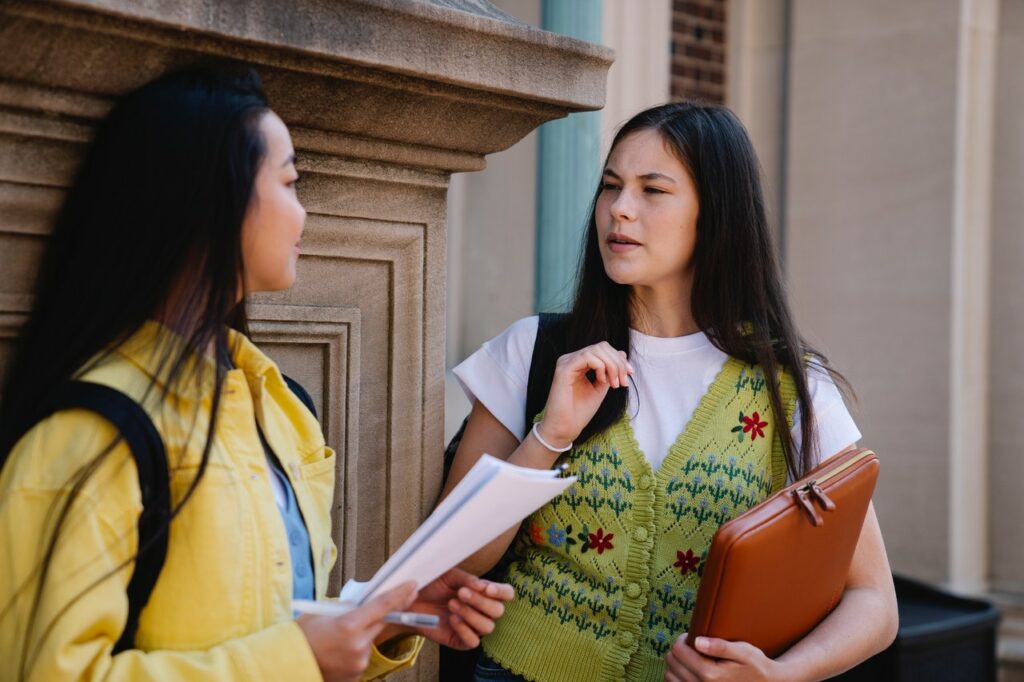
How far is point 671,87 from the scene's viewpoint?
615 centimetres

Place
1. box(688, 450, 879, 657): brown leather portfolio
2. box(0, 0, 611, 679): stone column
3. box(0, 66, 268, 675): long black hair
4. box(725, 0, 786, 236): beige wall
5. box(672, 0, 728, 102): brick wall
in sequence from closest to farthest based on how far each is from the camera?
box(0, 66, 268, 675): long black hair
box(0, 0, 611, 679): stone column
box(688, 450, 879, 657): brown leather portfolio
box(672, 0, 728, 102): brick wall
box(725, 0, 786, 236): beige wall

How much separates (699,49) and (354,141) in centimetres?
457

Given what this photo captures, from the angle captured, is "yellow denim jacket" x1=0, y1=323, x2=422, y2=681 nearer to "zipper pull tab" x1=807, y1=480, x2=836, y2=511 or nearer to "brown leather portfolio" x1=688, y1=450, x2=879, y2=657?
"brown leather portfolio" x1=688, y1=450, x2=879, y2=657

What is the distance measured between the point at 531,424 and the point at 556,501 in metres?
0.15

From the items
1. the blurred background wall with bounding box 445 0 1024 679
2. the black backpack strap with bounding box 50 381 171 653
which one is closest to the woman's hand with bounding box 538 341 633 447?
the black backpack strap with bounding box 50 381 171 653

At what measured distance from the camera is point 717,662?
197 centimetres

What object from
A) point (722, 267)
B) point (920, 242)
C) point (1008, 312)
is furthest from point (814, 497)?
point (1008, 312)

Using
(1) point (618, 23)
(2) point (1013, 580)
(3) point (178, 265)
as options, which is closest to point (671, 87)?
A: (1) point (618, 23)

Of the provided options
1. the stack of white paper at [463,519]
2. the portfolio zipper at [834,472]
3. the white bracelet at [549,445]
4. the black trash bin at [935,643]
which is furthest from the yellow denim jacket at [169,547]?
the black trash bin at [935,643]

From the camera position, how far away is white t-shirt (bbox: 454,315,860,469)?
88.5 inches

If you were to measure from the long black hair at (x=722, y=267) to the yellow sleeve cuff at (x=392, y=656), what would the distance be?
2.44ft

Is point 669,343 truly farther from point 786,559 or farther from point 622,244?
point 786,559

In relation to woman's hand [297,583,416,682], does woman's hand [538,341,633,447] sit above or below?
above

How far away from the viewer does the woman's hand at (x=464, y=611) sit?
5.71 ft
